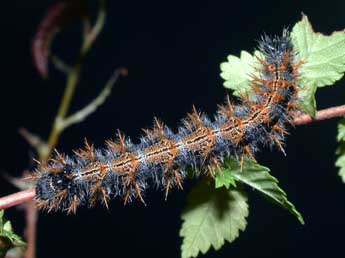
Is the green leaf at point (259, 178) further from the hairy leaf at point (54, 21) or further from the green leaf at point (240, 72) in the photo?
the hairy leaf at point (54, 21)

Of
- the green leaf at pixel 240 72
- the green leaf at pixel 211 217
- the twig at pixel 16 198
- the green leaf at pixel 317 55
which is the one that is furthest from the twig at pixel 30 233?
the green leaf at pixel 317 55

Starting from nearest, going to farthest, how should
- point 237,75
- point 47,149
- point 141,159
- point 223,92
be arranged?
point 141,159, point 237,75, point 47,149, point 223,92

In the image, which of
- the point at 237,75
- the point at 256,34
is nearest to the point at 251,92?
the point at 237,75

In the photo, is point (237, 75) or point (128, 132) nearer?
point (237, 75)

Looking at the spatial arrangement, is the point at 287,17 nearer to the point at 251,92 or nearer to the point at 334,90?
the point at 334,90

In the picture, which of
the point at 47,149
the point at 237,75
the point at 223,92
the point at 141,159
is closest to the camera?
the point at 141,159

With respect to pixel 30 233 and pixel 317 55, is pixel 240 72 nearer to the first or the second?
pixel 317 55

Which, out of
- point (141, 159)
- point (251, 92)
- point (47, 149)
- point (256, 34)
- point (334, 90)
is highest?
point (256, 34)

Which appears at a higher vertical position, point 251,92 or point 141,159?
point 251,92
